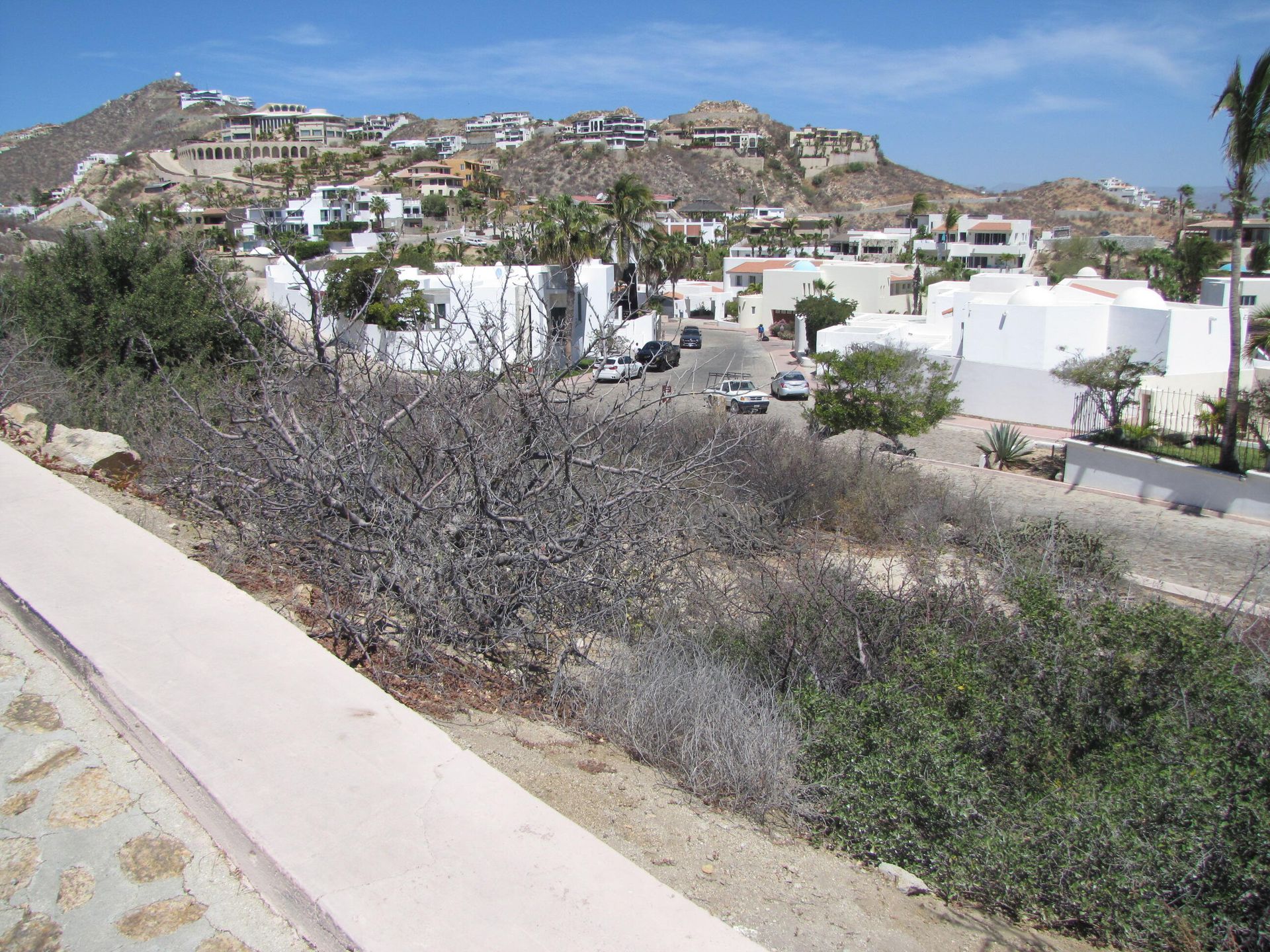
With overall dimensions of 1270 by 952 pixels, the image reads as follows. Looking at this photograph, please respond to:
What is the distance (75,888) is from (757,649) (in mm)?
4759

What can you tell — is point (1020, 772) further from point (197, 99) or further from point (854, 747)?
point (197, 99)

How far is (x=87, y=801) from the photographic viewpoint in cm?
283

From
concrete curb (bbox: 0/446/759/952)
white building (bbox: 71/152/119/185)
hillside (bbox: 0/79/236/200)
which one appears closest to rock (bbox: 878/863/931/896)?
concrete curb (bbox: 0/446/759/952)

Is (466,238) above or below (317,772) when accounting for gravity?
above

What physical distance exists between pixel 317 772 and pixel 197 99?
218 m

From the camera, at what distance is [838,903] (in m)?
3.43

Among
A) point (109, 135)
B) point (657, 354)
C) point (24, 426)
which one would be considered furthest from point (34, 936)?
point (109, 135)

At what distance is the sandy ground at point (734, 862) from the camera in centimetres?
318

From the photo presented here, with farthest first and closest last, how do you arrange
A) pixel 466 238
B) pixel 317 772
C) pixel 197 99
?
pixel 197 99 → pixel 466 238 → pixel 317 772

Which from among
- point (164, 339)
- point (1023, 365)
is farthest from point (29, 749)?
point (1023, 365)

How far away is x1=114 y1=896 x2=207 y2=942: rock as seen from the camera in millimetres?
2352

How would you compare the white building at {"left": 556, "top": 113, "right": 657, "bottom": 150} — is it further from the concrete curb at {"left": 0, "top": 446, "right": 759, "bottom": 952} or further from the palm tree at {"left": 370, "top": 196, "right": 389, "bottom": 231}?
the concrete curb at {"left": 0, "top": 446, "right": 759, "bottom": 952}

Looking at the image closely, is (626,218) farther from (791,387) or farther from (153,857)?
(153,857)

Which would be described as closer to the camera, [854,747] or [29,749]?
[29,749]
